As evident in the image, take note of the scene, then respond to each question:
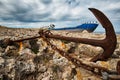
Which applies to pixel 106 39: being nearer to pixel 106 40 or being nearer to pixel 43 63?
pixel 106 40

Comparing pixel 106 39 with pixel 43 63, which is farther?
pixel 43 63

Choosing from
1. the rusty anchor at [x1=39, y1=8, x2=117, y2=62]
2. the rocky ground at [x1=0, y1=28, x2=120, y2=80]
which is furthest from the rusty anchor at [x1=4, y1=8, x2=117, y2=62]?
the rocky ground at [x1=0, y1=28, x2=120, y2=80]

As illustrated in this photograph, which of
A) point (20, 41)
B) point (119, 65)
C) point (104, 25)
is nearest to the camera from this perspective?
point (119, 65)

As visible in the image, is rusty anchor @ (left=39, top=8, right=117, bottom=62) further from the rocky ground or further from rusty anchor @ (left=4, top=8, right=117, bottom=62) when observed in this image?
the rocky ground

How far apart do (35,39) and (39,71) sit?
5.39 ft

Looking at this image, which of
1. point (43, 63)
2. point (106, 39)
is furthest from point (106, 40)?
point (43, 63)

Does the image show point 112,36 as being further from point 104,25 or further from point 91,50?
point 91,50

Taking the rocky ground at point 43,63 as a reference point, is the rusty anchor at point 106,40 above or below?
above

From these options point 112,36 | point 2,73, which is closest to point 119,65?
point 112,36

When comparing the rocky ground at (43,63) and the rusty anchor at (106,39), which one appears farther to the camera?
the rocky ground at (43,63)

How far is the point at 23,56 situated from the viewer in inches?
196

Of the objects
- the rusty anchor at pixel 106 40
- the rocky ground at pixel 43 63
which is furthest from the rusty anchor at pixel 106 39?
the rocky ground at pixel 43 63

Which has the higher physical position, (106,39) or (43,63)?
(106,39)

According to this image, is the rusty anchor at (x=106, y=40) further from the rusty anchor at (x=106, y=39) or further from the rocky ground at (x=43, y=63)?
the rocky ground at (x=43, y=63)
